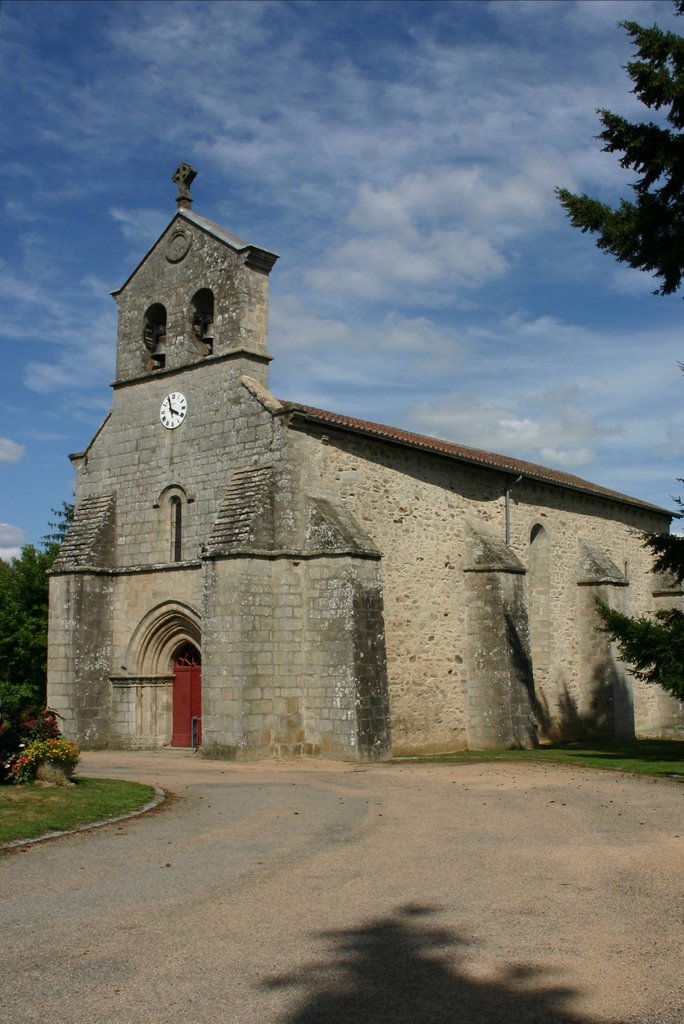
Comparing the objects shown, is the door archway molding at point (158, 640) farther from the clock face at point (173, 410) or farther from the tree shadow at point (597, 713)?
the tree shadow at point (597, 713)

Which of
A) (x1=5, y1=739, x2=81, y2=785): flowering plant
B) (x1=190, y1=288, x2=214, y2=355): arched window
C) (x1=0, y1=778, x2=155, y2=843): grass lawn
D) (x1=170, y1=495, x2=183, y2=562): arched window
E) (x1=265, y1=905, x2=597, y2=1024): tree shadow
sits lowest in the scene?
(x1=265, y1=905, x2=597, y2=1024): tree shadow

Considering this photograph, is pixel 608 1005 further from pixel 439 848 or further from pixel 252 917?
pixel 439 848

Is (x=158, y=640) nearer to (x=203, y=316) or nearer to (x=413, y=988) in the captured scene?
(x=203, y=316)

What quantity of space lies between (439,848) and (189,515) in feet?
38.7

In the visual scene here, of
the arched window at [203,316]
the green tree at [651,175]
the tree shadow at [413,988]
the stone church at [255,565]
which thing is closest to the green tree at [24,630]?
the stone church at [255,565]

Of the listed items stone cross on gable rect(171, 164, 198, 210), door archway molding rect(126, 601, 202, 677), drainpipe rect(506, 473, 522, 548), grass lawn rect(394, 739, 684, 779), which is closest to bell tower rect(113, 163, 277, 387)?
stone cross on gable rect(171, 164, 198, 210)

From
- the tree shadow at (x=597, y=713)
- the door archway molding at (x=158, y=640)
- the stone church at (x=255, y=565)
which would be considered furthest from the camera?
the tree shadow at (x=597, y=713)

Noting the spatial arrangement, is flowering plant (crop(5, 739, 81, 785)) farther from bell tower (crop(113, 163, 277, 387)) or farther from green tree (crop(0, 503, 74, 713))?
green tree (crop(0, 503, 74, 713))

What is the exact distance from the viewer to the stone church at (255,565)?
56.4 feet

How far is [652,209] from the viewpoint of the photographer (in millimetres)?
14906

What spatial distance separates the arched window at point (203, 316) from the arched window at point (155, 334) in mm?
1039

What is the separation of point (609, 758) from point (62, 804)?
34.0 feet

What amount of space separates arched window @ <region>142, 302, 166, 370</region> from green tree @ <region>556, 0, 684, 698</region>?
9.43 meters

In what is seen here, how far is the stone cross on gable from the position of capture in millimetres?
21047
